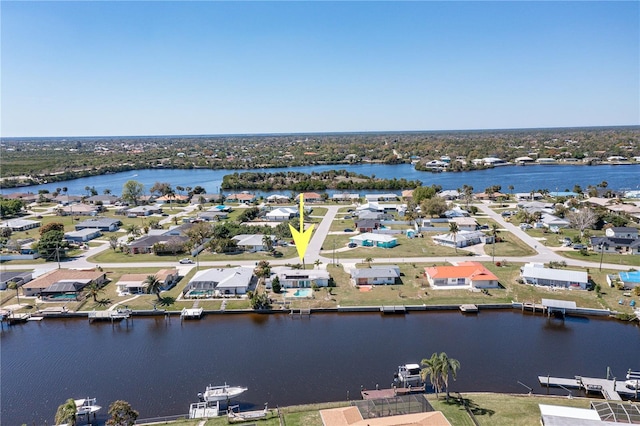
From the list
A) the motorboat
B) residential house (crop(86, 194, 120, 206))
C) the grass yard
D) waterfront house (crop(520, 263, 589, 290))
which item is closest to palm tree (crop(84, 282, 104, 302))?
the motorboat

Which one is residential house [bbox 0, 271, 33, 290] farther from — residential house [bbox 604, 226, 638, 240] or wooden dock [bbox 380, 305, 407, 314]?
residential house [bbox 604, 226, 638, 240]

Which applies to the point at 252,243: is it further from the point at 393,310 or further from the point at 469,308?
the point at 469,308

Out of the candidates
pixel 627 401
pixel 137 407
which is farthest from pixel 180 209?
pixel 627 401

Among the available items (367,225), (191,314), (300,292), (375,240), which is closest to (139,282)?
(191,314)

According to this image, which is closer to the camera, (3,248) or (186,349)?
(186,349)

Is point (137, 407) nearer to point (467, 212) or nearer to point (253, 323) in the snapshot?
point (253, 323)
